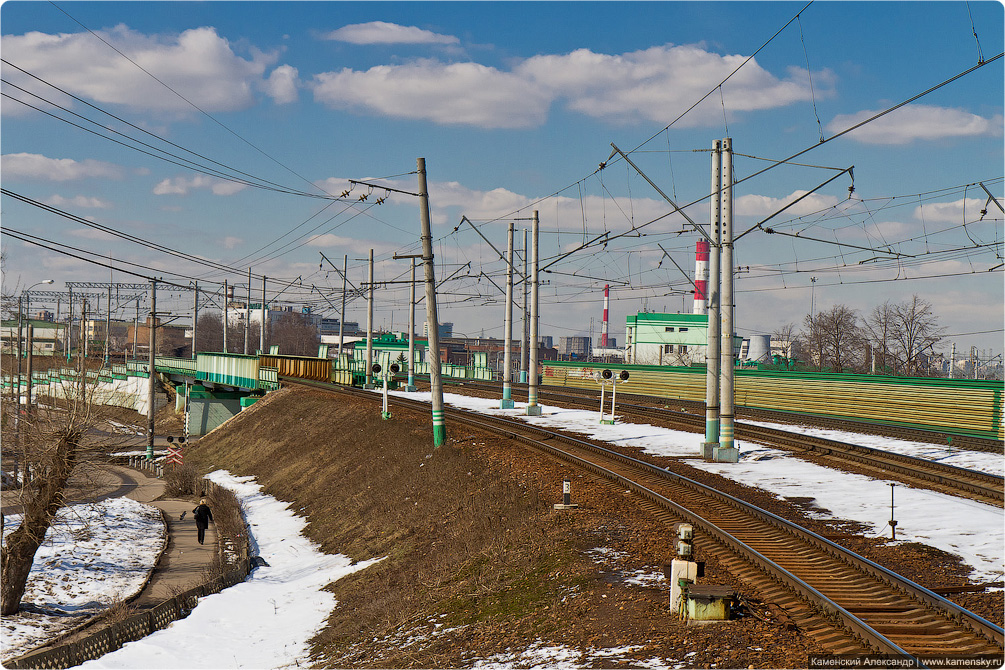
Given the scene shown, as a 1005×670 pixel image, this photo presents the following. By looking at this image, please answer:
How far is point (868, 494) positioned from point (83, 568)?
2518cm

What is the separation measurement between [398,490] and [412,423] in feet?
30.0

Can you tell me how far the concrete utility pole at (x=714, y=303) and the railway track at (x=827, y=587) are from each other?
207 inches

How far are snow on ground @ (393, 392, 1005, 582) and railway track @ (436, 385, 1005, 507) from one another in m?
0.69

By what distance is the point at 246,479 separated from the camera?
4319cm

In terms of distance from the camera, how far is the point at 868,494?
61.5ft

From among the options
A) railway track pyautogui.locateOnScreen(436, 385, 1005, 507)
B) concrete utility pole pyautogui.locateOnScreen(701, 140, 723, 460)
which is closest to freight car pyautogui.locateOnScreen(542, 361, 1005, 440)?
railway track pyautogui.locateOnScreen(436, 385, 1005, 507)

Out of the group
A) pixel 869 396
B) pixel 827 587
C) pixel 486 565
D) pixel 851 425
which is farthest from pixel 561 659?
pixel 869 396

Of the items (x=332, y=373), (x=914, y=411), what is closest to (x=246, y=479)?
(x=332, y=373)

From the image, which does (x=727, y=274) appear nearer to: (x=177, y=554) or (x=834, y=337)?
(x=177, y=554)

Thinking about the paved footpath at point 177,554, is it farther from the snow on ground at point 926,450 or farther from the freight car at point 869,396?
the freight car at point 869,396

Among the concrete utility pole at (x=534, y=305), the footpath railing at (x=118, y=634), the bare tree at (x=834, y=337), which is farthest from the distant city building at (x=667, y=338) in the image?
the footpath railing at (x=118, y=634)

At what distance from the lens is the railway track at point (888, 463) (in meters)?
18.9

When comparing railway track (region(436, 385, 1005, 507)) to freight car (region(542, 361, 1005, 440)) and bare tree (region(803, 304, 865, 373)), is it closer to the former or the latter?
freight car (region(542, 361, 1005, 440))

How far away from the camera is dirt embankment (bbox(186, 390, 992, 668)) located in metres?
10.1
